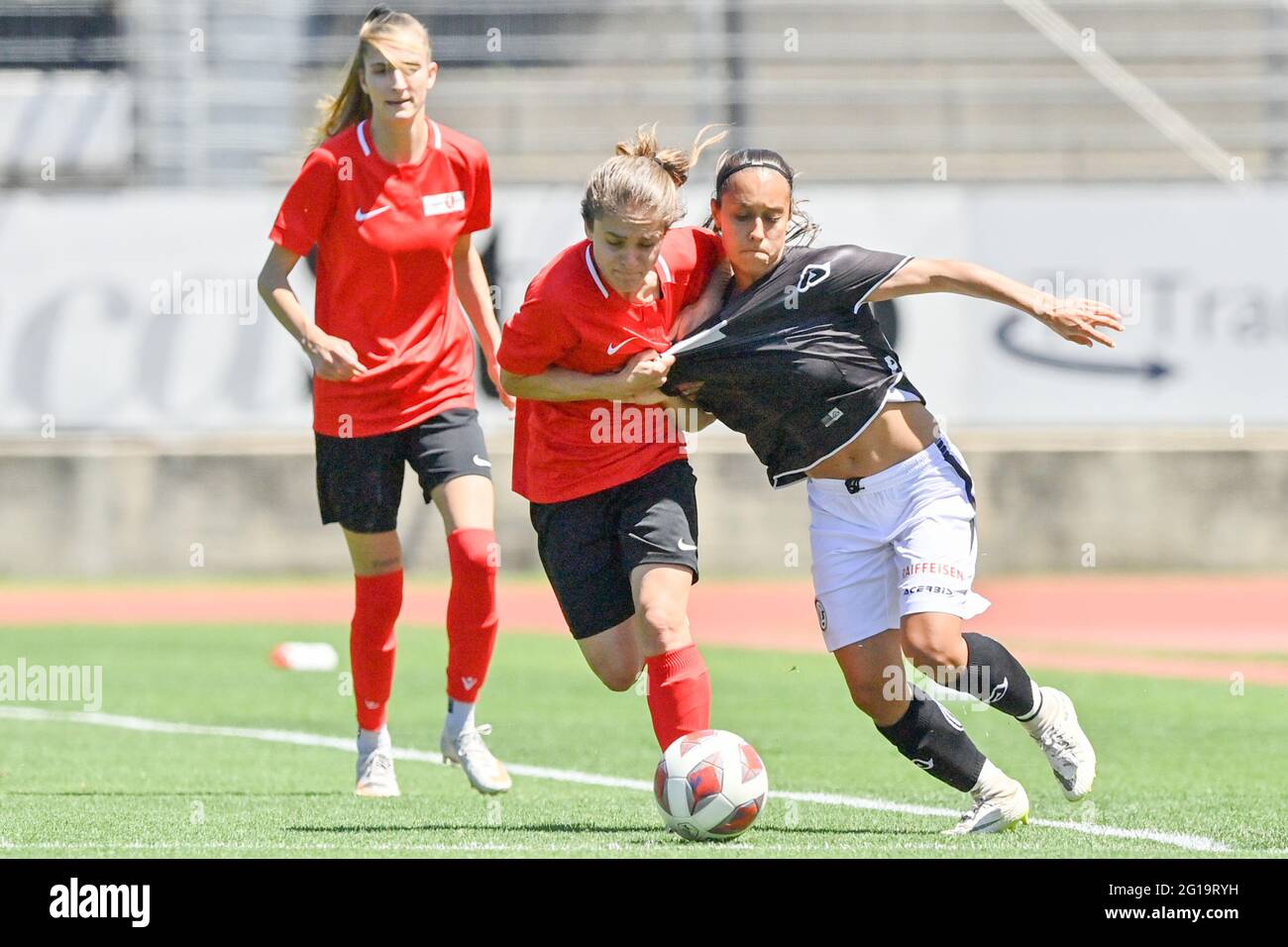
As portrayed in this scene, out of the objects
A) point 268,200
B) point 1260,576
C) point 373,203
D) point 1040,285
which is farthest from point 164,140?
point 373,203

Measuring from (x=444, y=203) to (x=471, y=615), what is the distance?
1.46 metres

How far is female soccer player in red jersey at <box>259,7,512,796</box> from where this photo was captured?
21.8 ft

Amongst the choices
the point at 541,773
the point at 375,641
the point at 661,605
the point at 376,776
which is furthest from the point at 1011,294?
the point at 541,773

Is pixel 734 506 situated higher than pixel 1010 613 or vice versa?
pixel 734 506

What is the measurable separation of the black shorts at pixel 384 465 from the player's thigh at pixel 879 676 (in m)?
1.64

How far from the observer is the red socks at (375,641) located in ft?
22.5

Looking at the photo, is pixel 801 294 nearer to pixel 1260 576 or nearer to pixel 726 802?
pixel 726 802

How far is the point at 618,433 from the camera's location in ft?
19.4

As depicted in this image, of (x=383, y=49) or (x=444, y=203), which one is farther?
(x=444, y=203)

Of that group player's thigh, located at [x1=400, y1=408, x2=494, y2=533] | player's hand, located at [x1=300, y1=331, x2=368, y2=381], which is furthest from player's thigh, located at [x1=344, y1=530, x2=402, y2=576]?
player's hand, located at [x1=300, y1=331, x2=368, y2=381]

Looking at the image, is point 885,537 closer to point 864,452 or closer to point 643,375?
point 864,452

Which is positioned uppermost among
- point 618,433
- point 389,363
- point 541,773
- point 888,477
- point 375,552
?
point 389,363

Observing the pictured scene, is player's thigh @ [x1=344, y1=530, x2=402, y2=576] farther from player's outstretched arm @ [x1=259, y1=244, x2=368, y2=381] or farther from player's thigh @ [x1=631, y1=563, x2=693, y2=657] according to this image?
player's thigh @ [x1=631, y1=563, x2=693, y2=657]
